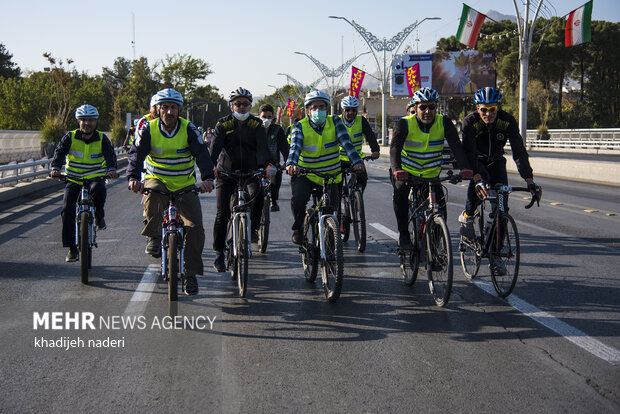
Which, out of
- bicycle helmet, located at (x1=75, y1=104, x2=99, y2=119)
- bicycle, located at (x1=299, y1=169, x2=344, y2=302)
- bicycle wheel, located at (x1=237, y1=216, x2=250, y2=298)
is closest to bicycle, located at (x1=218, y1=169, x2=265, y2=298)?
bicycle wheel, located at (x1=237, y1=216, x2=250, y2=298)

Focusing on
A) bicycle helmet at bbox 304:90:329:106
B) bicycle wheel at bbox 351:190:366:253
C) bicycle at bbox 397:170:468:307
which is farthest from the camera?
bicycle wheel at bbox 351:190:366:253

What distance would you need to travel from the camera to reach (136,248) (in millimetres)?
9391

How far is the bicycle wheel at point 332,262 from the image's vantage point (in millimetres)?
5983

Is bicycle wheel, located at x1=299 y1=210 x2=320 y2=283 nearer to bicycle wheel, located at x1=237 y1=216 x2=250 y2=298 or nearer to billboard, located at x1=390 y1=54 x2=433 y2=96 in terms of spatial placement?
bicycle wheel, located at x1=237 y1=216 x2=250 y2=298

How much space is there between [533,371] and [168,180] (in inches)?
141

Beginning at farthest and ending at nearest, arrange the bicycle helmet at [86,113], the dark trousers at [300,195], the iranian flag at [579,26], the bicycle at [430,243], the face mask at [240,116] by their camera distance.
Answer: the iranian flag at [579,26] < the bicycle helmet at [86,113] < the face mask at [240,116] < the dark trousers at [300,195] < the bicycle at [430,243]

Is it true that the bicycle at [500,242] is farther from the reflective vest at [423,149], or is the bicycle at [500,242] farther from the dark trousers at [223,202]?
the dark trousers at [223,202]

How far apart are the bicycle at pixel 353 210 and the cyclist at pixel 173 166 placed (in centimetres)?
307

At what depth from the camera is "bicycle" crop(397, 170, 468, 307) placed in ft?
19.5

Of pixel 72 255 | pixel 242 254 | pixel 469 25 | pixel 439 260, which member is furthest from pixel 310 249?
pixel 469 25

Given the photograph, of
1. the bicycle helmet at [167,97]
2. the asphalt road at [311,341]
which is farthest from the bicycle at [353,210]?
the bicycle helmet at [167,97]

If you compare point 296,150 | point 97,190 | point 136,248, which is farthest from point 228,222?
point 136,248

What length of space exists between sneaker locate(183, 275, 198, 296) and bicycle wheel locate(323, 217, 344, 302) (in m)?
1.18

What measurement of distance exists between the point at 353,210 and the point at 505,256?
3.28 m
